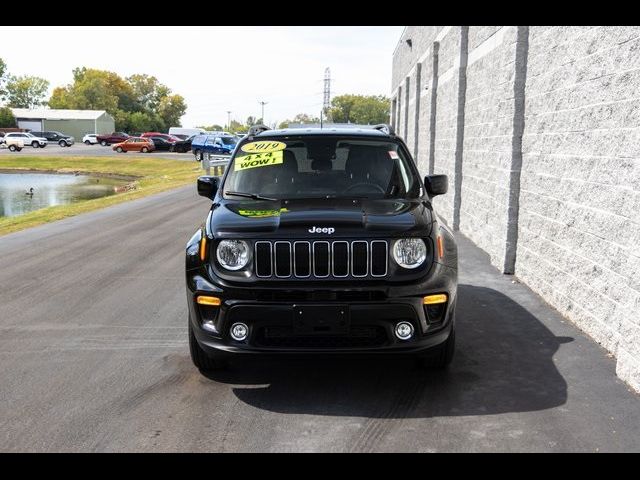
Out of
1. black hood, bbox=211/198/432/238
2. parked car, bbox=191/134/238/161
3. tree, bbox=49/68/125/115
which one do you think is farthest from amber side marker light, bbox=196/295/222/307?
tree, bbox=49/68/125/115

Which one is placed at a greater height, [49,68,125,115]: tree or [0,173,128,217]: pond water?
[49,68,125,115]: tree

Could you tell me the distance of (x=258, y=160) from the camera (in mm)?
6012

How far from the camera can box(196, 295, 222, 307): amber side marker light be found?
4.64m

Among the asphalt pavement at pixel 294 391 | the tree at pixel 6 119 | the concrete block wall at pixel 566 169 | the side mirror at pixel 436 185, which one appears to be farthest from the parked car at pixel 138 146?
the side mirror at pixel 436 185

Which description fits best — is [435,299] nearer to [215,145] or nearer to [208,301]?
[208,301]

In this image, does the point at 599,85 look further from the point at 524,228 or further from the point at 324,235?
the point at 324,235

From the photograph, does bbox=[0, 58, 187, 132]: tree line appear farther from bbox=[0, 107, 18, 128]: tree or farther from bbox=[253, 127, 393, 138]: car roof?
bbox=[253, 127, 393, 138]: car roof

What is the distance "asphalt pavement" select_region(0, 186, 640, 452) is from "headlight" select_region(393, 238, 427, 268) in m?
0.86

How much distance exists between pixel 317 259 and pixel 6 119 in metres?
114

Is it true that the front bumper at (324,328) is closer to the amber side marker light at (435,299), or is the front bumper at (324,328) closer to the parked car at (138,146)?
the amber side marker light at (435,299)

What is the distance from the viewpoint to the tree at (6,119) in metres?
105

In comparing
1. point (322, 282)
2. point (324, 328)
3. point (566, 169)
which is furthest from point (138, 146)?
point (324, 328)
